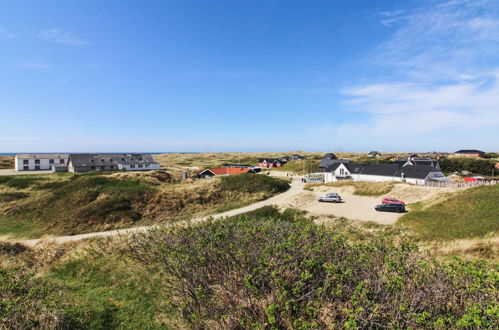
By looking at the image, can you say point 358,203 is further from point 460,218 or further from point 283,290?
point 283,290

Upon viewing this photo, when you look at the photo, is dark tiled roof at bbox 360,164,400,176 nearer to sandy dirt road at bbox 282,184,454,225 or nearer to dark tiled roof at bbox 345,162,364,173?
dark tiled roof at bbox 345,162,364,173

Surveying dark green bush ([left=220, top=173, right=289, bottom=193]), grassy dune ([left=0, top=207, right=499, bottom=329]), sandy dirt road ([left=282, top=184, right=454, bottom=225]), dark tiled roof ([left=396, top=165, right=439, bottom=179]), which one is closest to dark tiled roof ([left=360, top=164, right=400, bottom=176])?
dark tiled roof ([left=396, top=165, right=439, bottom=179])

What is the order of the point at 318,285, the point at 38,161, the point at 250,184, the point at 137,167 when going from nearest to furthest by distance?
the point at 318,285 < the point at 250,184 < the point at 38,161 < the point at 137,167

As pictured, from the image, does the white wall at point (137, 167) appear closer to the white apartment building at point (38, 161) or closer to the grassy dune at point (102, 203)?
the white apartment building at point (38, 161)

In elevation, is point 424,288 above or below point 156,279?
above

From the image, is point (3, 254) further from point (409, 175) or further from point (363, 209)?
point (409, 175)

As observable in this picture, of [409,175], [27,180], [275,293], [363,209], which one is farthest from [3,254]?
[409,175]

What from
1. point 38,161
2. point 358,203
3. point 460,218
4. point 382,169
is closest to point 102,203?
point 358,203
